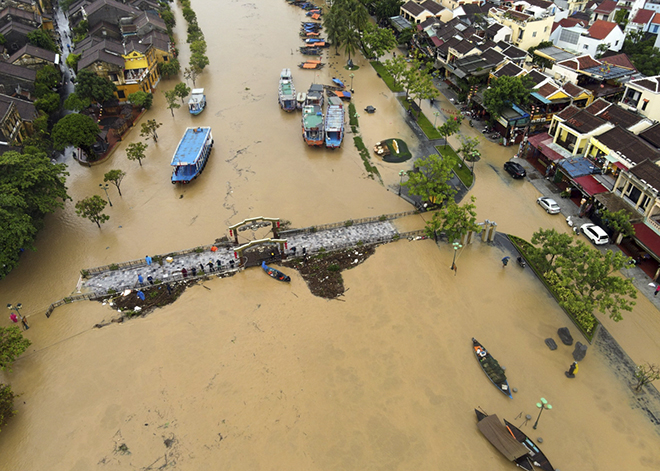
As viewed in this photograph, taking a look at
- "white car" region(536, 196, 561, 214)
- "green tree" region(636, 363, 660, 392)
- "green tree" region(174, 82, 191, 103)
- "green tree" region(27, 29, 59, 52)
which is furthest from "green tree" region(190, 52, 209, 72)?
"green tree" region(636, 363, 660, 392)

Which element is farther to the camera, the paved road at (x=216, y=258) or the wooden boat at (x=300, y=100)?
the wooden boat at (x=300, y=100)

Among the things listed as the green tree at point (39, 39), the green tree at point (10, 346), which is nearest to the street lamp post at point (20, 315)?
the green tree at point (10, 346)

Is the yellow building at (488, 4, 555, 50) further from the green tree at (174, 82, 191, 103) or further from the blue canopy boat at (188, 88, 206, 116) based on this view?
the green tree at (174, 82, 191, 103)

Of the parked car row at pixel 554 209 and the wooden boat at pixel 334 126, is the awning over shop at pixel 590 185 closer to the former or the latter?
the parked car row at pixel 554 209

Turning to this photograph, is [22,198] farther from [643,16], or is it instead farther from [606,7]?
[606,7]

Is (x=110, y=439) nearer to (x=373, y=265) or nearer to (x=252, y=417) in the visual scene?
(x=252, y=417)

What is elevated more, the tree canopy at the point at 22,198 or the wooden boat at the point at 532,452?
the tree canopy at the point at 22,198

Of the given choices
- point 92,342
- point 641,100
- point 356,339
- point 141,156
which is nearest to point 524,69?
point 641,100
